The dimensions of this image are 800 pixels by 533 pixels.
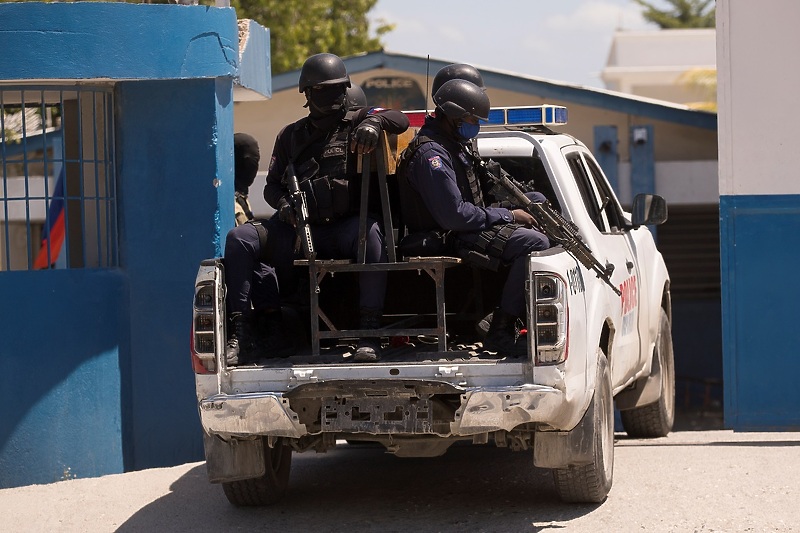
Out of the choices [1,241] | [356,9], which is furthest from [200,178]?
[356,9]

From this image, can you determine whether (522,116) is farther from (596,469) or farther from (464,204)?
(596,469)

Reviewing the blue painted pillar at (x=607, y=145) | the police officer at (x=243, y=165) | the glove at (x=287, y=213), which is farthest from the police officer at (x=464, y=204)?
the blue painted pillar at (x=607, y=145)

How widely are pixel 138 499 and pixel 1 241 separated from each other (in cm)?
1253

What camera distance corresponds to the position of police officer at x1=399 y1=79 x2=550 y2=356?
20.7ft

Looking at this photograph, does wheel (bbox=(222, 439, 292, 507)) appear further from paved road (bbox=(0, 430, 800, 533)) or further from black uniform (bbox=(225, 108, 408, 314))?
black uniform (bbox=(225, 108, 408, 314))

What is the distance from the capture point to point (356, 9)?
1238 inches

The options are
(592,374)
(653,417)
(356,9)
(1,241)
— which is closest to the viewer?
(592,374)

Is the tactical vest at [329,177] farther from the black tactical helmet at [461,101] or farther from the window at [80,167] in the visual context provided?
the window at [80,167]

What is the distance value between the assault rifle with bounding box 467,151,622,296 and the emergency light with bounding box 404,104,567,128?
85 cm

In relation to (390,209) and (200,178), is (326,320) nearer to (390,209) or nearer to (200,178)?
(390,209)

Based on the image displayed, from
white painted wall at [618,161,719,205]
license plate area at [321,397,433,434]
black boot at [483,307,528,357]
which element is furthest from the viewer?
white painted wall at [618,161,719,205]

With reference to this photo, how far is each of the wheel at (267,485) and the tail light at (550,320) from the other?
65.8 inches

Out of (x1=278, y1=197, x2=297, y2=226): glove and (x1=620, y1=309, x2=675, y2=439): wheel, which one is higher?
(x1=278, y1=197, x2=297, y2=226): glove

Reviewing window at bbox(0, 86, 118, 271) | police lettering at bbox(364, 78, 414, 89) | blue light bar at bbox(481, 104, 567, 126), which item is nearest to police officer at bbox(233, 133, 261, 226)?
window at bbox(0, 86, 118, 271)
